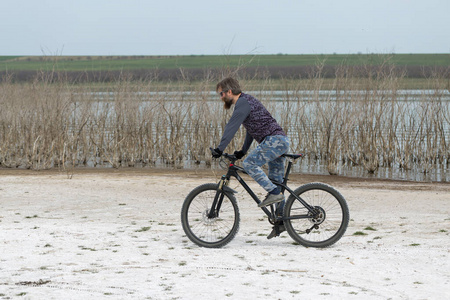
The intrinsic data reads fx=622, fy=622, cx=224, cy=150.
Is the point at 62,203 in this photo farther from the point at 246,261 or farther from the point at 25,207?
the point at 246,261

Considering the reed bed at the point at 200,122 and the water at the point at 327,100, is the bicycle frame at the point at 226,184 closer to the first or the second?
the reed bed at the point at 200,122

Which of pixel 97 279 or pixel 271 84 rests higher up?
pixel 271 84

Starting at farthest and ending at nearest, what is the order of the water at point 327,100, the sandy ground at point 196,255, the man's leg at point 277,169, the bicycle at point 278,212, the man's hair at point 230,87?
the water at point 327,100, the man's leg at point 277,169, the bicycle at point 278,212, the man's hair at point 230,87, the sandy ground at point 196,255

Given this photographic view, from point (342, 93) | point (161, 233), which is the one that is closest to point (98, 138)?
point (342, 93)

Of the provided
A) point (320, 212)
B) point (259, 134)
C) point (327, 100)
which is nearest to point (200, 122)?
point (327, 100)

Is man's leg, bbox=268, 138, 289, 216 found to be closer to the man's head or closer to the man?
the man

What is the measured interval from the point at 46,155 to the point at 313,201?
11.1m

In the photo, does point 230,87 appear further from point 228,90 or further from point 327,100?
point 327,100

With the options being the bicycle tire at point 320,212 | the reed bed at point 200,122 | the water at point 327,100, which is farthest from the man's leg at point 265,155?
the water at point 327,100

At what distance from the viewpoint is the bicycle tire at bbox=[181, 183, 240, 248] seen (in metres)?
6.50

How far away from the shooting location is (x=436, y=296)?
4.84 m

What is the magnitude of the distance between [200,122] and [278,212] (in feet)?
34.0

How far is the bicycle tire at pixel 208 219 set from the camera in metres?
6.50

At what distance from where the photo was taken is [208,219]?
21.6 feet
